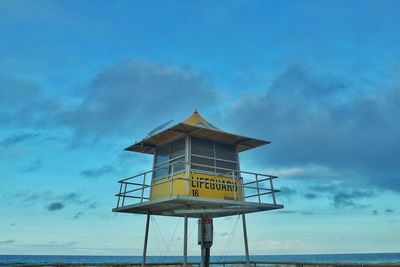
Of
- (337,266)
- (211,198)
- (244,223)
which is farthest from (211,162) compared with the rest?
(337,266)

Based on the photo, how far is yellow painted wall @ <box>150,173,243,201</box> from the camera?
14.8m

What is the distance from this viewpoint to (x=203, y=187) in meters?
15.1

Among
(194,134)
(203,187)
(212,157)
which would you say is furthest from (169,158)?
(203,187)

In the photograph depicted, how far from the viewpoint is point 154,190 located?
1677 cm

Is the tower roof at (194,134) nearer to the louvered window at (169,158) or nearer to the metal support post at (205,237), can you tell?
the louvered window at (169,158)

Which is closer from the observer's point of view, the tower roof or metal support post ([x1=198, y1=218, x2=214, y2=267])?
the tower roof

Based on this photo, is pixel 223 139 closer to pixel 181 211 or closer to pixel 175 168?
pixel 175 168

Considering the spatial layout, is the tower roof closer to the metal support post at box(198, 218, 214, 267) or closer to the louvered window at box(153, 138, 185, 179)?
the louvered window at box(153, 138, 185, 179)

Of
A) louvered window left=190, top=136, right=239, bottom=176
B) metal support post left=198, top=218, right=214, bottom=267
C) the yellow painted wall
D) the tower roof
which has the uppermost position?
the tower roof

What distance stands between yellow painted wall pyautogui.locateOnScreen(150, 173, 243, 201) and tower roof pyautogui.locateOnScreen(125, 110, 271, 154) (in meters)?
1.80

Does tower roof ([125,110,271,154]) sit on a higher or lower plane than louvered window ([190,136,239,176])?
higher

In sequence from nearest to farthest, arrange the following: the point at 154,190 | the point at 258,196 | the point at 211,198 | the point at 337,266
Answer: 1. the point at 211,198
2. the point at 258,196
3. the point at 154,190
4. the point at 337,266

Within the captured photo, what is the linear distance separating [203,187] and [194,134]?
2.31 metres

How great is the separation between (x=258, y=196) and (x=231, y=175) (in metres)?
1.43
